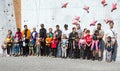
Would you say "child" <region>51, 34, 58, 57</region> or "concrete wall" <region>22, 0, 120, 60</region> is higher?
"concrete wall" <region>22, 0, 120, 60</region>

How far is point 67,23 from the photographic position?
919 inches

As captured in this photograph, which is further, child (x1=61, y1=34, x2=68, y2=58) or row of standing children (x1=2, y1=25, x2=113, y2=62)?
child (x1=61, y1=34, x2=68, y2=58)

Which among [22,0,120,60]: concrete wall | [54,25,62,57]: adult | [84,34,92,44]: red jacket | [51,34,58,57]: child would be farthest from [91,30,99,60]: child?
[51,34,58,57]: child

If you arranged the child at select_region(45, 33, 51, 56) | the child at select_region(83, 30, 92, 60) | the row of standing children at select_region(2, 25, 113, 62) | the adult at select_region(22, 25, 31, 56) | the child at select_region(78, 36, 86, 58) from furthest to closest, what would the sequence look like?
1. the adult at select_region(22, 25, 31, 56)
2. the child at select_region(45, 33, 51, 56)
3. the child at select_region(78, 36, 86, 58)
4. the child at select_region(83, 30, 92, 60)
5. the row of standing children at select_region(2, 25, 113, 62)

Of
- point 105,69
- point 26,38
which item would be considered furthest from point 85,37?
point 105,69

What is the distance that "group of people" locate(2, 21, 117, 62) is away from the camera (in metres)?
20.6

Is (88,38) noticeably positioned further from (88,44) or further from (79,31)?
(79,31)

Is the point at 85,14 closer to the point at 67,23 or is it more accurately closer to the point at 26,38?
the point at 67,23

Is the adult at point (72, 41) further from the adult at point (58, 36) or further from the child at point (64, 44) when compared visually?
the adult at point (58, 36)

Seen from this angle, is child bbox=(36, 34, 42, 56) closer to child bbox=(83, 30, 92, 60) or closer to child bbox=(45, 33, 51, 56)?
child bbox=(45, 33, 51, 56)

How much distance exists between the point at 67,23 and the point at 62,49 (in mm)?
1837

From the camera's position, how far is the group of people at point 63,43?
2062 centimetres

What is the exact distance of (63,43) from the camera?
21938 mm

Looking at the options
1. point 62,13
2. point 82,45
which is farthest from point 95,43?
point 62,13
